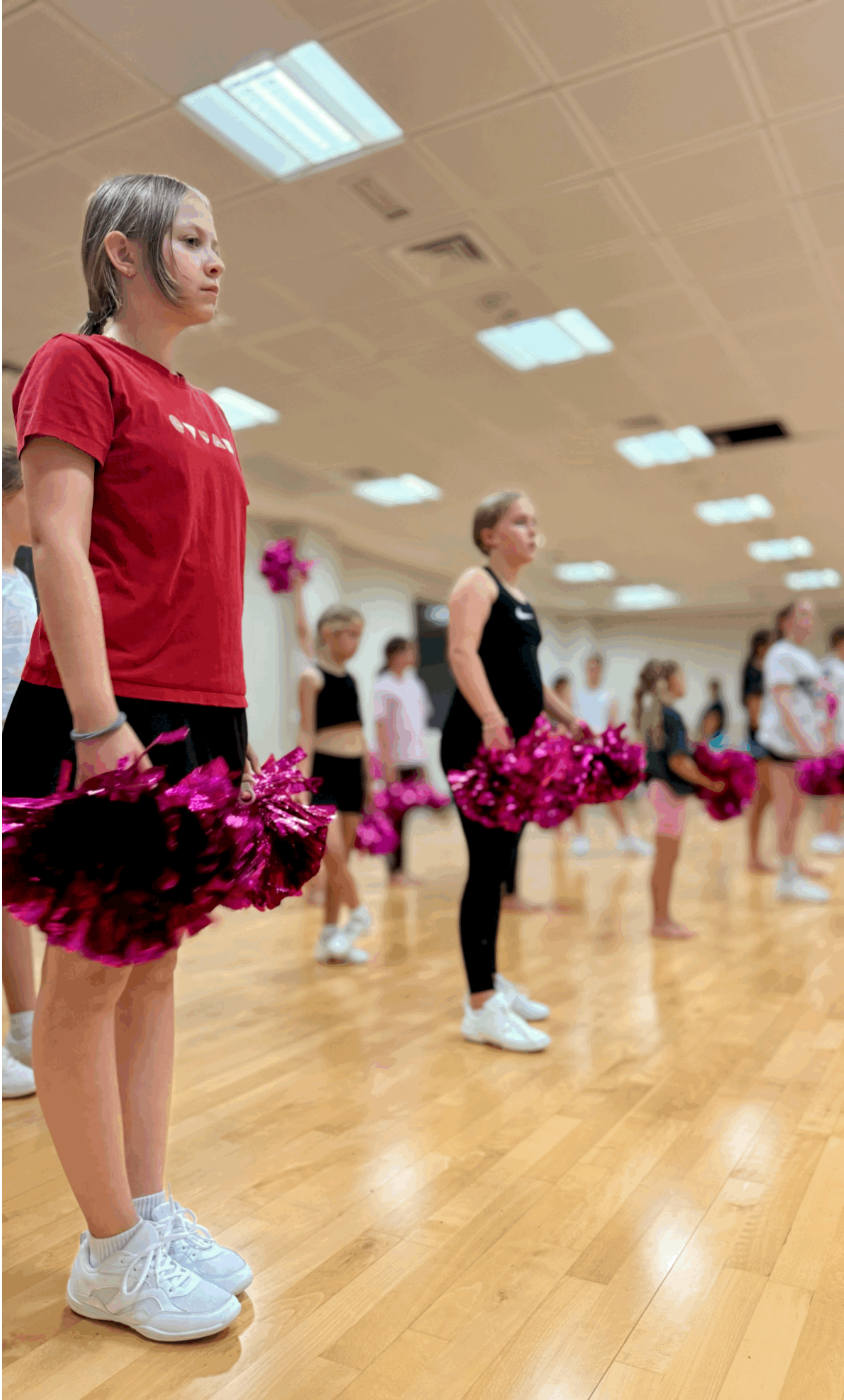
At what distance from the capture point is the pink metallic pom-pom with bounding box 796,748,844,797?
586cm

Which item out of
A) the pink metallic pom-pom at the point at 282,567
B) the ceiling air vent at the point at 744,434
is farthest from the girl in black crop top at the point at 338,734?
the ceiling air vent at the point at 744,434

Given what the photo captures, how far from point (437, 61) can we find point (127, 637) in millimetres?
3104

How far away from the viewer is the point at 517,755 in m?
2.69

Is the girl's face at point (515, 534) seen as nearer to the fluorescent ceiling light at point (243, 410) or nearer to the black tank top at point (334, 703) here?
the black tank top at point (334, 703)

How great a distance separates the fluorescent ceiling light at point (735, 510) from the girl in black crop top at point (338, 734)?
22.9 ft

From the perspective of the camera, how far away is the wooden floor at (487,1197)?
4.43ft

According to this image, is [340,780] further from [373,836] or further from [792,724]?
[792,724]

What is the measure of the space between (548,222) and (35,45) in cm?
232

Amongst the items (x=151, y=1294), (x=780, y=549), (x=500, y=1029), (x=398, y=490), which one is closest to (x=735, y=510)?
(x=780, y=549)

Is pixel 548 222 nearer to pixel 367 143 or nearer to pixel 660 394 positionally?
pixel 367 143

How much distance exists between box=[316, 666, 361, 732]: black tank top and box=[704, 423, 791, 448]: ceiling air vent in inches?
194

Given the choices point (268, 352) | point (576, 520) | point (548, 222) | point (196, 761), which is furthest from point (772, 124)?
point (576, 520)

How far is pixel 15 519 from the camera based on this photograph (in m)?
2.25

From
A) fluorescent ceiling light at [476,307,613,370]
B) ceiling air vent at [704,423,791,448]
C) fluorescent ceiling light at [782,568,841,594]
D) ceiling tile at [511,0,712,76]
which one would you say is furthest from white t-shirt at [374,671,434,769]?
fluorescent ceiling light at [782,568,841,594]
